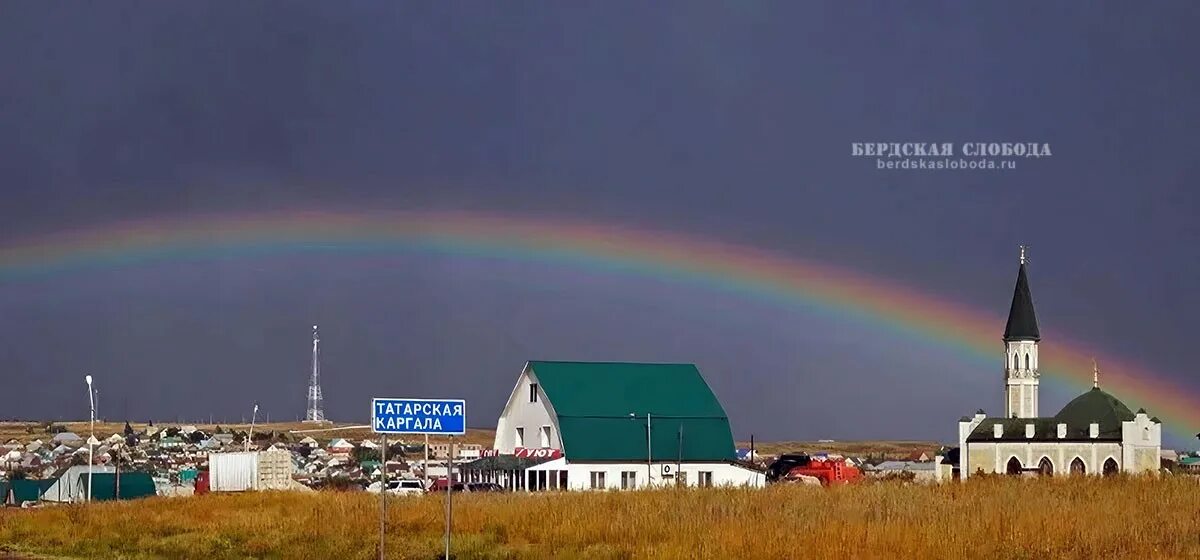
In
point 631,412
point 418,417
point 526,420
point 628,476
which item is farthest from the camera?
point 526,420

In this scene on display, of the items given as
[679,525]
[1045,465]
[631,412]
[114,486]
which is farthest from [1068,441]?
[679,525]

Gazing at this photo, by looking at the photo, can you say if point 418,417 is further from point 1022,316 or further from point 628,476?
point 1022,316

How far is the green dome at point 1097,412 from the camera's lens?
97938 millimetres

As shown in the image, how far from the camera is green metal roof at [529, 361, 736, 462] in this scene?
63.5m

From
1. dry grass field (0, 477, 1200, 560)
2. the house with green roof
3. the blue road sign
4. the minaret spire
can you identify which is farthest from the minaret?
the blue road sign

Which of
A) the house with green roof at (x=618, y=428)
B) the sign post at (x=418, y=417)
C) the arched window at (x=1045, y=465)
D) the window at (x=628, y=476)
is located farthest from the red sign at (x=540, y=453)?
the arched window at (x=1045, y=465)

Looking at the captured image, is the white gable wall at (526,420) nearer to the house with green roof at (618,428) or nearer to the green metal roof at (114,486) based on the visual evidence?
the house with green roof at (618,428)

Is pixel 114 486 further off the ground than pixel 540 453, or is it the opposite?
pixel 540 453

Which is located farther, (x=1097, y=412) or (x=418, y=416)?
(x=1097, y=412)

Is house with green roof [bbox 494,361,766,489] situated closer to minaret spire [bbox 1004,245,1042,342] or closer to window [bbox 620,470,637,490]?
window [bbox 620,470,637,490]

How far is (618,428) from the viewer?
64375 mm

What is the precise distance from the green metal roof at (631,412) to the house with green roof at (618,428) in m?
0.04

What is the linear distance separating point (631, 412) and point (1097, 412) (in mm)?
46826

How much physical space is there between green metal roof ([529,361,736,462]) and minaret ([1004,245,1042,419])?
55.1 metres
